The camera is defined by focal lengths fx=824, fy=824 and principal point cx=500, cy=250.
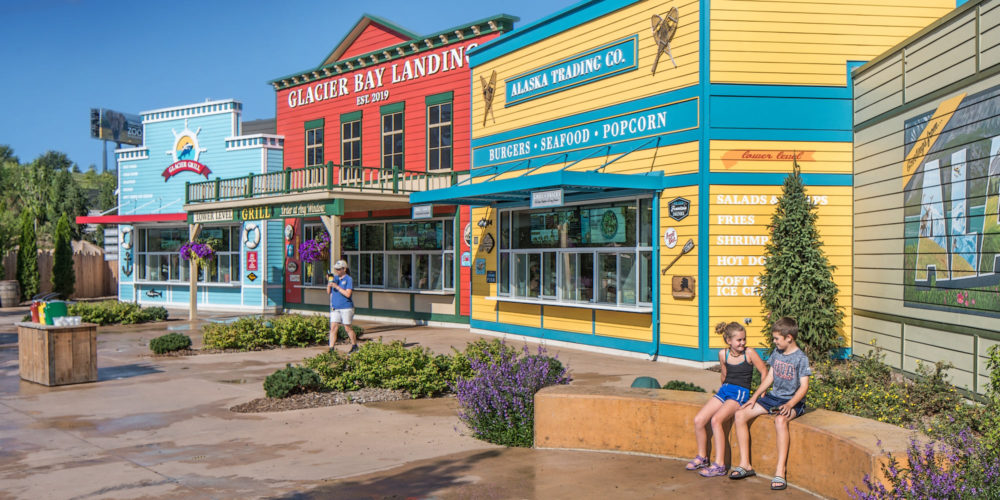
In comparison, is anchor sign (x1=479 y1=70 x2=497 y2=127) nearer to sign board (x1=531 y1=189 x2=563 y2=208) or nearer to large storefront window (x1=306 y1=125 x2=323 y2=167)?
sign board (x1=531 y1=189 x2=563 y2=208)

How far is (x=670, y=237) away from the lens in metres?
14.8

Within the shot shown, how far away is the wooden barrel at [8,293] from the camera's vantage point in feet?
107

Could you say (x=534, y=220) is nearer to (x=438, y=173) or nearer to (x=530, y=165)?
(x=530, y=165)

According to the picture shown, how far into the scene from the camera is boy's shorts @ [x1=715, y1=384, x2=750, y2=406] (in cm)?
695

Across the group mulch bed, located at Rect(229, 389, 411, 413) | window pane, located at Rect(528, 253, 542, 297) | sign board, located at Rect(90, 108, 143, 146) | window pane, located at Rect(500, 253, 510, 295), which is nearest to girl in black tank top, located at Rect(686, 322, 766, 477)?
mulch bed, located at Rect(229, 389, 411, 413)

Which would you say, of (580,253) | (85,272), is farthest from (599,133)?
(85,272)

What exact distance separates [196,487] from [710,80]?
1073 cm

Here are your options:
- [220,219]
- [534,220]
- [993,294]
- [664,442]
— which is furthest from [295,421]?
[220,219]

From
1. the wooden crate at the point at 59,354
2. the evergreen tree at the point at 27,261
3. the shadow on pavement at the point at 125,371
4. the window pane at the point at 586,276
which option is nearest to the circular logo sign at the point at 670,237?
the window pane at the point at 586,276

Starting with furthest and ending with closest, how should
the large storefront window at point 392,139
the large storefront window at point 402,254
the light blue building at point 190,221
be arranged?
the light blue building at point 190,221
the large storefront window at point 392,139
the large storefront window at point 402,254

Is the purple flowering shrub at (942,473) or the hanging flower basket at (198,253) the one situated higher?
the hanging flower basket at (198,253)

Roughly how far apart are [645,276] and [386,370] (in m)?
6.12

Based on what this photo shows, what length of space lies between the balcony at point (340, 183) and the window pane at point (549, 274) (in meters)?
4.91

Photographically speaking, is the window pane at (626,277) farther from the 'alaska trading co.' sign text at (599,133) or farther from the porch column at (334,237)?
the porch column at (334,237)
